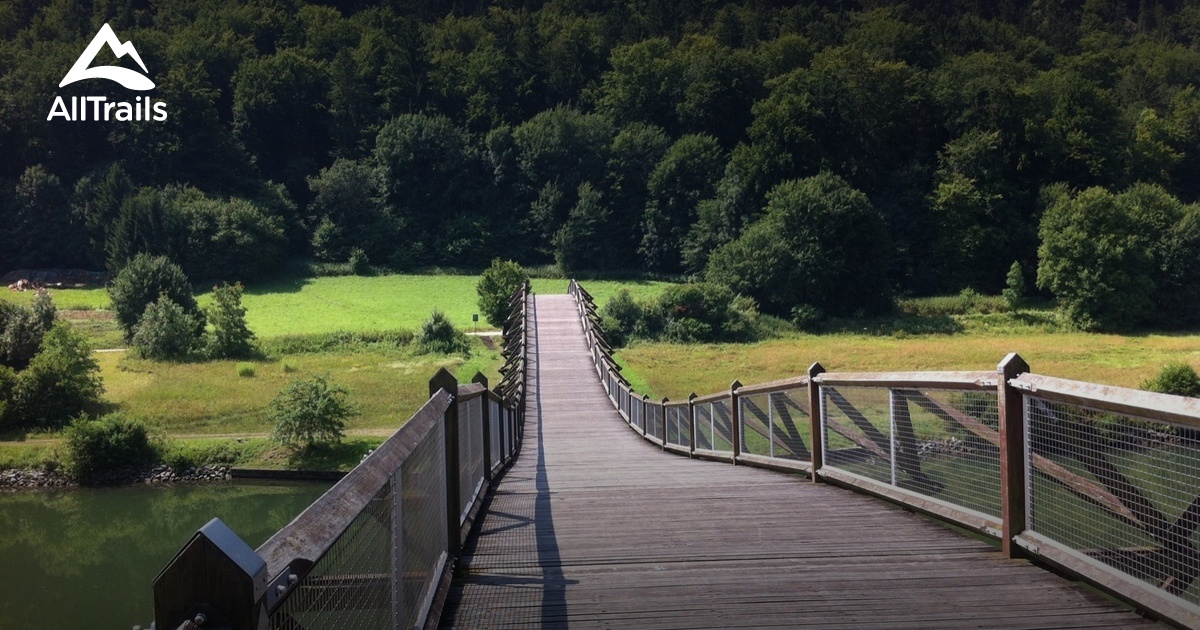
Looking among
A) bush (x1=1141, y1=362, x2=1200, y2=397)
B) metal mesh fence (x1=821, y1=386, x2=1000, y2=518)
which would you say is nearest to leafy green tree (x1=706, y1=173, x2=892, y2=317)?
bush (x1=1141, y1=362, x2=1200, y2=397)

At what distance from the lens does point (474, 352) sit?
49562 mm

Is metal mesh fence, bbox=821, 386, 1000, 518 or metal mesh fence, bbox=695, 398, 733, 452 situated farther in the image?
metal mesh fence, bbox=695, 398, 733, 452

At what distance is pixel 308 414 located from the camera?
113 ft

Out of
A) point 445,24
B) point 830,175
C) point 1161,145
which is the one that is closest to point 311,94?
point 445,24

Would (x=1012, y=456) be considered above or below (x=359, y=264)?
below

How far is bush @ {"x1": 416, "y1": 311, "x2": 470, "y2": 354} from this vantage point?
50.3 metres

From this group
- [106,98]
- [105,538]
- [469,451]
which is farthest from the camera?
[106,98]

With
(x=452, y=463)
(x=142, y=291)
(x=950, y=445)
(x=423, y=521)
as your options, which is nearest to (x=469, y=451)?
(x=452, y=463)

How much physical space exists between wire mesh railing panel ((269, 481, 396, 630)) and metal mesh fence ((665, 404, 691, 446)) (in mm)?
11658

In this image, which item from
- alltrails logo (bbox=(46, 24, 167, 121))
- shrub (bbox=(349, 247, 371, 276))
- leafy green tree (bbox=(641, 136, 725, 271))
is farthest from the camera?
alltrails logo (bbox=(46, 24, 167, 121))

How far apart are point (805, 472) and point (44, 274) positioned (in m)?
81.2

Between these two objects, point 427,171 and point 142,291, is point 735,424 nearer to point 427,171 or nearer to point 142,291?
point 142,291

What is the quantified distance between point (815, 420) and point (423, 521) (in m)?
5.06

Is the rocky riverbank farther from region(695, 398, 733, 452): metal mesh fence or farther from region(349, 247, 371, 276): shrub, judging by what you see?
region(349, 247, 371, 276): shrub
